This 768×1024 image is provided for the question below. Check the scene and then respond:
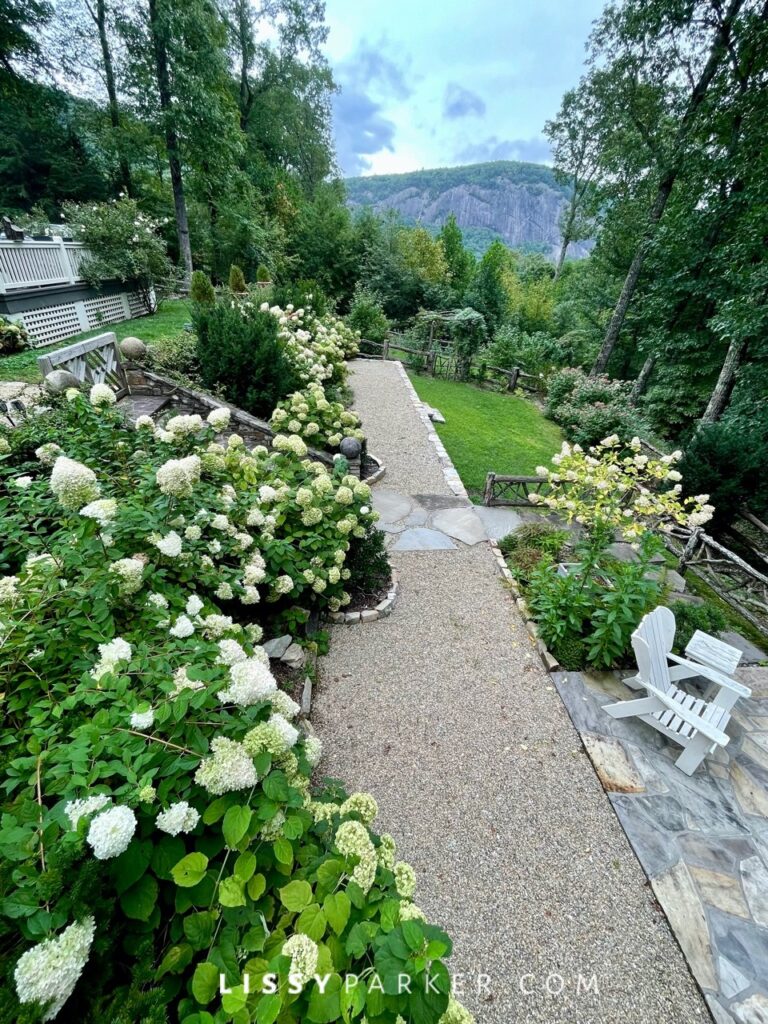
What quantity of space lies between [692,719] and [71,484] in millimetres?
3764

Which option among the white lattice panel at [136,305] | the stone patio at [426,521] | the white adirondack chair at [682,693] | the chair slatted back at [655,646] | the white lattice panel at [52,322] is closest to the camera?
the white adirondack chair at [682,693]

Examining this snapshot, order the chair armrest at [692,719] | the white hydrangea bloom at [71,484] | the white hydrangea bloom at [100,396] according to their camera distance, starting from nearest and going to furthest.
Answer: the white hydrangea bloom at [71,484]
the chair armrest at [692,719]
the white hydrangea bloom at [100,396]

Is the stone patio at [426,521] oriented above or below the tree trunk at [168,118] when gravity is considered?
below

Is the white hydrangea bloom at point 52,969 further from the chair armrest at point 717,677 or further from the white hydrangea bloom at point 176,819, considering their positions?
the chair armrest at point 717,677

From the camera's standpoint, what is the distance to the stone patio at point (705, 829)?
1.93 meters

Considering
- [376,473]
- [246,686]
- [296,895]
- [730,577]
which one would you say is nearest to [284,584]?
[246,686]

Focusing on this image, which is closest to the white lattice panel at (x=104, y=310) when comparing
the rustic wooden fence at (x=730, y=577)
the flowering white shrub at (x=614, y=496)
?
the flowering white shrub at (x=614, y=496)

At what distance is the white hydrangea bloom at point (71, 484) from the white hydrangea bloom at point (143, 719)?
1.05 metres

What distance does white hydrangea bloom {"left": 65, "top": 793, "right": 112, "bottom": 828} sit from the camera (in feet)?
3.19

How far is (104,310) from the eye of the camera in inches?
383

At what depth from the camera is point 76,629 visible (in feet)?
5.16

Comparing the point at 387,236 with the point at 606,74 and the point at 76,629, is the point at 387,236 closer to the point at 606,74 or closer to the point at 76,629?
the point at 606,74

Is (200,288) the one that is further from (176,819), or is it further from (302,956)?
(302,956)

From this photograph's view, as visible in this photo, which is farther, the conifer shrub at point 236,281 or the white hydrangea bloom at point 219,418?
the conifer shrub at point 236,281
